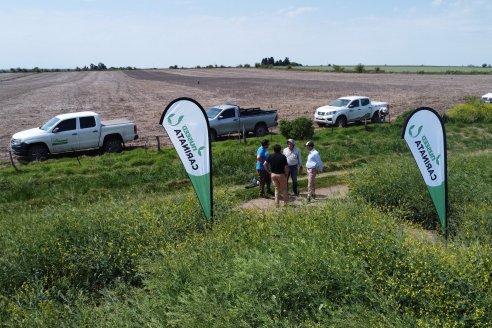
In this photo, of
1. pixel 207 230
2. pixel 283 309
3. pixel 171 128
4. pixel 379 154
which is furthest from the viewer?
pixel 379 154

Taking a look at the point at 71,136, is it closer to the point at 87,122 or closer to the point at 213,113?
the point at 87,122

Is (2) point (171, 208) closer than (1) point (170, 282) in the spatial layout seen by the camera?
No

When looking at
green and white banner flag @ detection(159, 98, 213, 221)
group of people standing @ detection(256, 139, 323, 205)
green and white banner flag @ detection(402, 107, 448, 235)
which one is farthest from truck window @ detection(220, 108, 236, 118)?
green and white banner flag @ detection(402, 107, 448, 235)

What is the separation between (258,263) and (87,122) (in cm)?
1399

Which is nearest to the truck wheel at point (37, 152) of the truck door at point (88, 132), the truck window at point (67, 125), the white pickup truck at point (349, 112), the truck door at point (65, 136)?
the truck door at point (65, 136)

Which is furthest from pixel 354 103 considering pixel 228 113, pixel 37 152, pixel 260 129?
pixel 37 152

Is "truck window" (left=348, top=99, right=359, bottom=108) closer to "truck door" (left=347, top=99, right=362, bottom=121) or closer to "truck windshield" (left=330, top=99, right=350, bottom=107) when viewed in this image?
"truck door" (left=347, top=99, right=362, bottom=121)

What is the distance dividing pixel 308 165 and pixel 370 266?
19.9 ft

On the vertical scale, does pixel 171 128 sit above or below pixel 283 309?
above

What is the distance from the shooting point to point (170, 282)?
6.09 m

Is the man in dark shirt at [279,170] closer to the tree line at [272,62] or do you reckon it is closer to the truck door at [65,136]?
the truck door at [65,136]

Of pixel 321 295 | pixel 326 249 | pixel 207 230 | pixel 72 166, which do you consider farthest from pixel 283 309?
pixel 72 166

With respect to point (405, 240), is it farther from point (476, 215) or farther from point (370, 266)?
point (476, 215)

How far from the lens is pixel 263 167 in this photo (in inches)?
476
